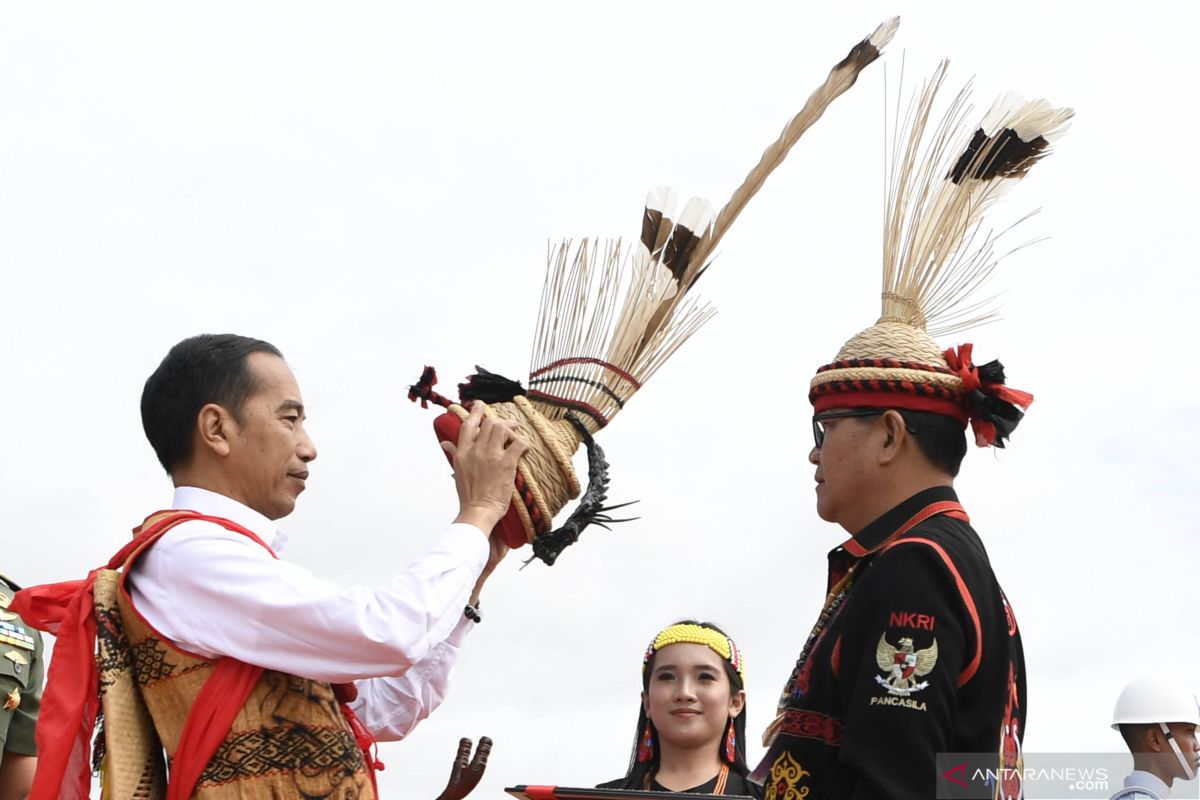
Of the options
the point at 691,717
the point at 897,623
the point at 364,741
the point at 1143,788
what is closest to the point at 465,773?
the point at 364,741

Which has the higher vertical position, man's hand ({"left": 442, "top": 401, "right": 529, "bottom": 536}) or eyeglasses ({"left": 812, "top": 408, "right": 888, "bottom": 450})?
eyeglasses ({"left": 812, "top": 408, "right": 888, "bottom": 450})

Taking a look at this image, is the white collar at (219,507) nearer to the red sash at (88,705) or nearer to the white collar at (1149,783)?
the red sash at (88,705)

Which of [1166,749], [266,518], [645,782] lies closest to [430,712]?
[266,518]

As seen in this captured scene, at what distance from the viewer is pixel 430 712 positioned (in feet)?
12.6

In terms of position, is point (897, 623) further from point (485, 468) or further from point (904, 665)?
point (485, 468)

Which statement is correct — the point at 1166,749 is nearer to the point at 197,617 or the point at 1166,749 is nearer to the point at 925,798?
the point at 925,798

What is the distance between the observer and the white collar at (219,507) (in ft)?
11.1

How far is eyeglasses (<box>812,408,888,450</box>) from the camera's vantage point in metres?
3.65

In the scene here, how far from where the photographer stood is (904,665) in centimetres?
313

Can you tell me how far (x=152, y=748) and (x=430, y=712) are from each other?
775 millimetres

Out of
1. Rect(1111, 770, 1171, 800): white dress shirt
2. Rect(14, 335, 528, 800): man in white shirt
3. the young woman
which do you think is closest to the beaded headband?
the young woman

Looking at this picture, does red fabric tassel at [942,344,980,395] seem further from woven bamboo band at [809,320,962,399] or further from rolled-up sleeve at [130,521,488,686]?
rolled-up sleeve at [130,521,488,686]

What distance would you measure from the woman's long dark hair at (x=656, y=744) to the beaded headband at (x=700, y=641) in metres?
0.02

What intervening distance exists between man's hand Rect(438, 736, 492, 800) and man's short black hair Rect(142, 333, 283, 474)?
1057 mm
